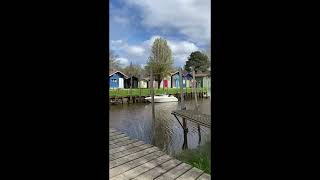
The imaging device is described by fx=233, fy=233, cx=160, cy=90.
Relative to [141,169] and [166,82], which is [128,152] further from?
[166,82]

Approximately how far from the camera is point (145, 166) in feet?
12.4

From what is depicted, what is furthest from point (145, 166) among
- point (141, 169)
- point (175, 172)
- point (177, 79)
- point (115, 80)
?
point (177, 79)

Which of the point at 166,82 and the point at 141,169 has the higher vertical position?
the point at 166,82

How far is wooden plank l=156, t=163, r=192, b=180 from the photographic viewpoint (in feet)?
11.1

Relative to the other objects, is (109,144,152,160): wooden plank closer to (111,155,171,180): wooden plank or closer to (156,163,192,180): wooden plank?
(111,155,171,180): wooden plank

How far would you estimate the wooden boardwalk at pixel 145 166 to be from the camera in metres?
3.41

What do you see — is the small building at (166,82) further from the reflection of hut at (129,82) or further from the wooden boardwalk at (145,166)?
the wooden boardwalk at (145,166)

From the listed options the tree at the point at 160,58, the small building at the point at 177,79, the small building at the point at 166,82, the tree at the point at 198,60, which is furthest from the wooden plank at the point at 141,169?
the tree at the point at 198,60

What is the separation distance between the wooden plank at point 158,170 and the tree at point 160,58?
3184cm

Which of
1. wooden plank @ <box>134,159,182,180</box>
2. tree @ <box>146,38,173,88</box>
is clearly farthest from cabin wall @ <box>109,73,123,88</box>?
wooden plank @ <box>134,159,182,180</box>

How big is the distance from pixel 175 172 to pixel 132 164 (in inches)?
29.0
